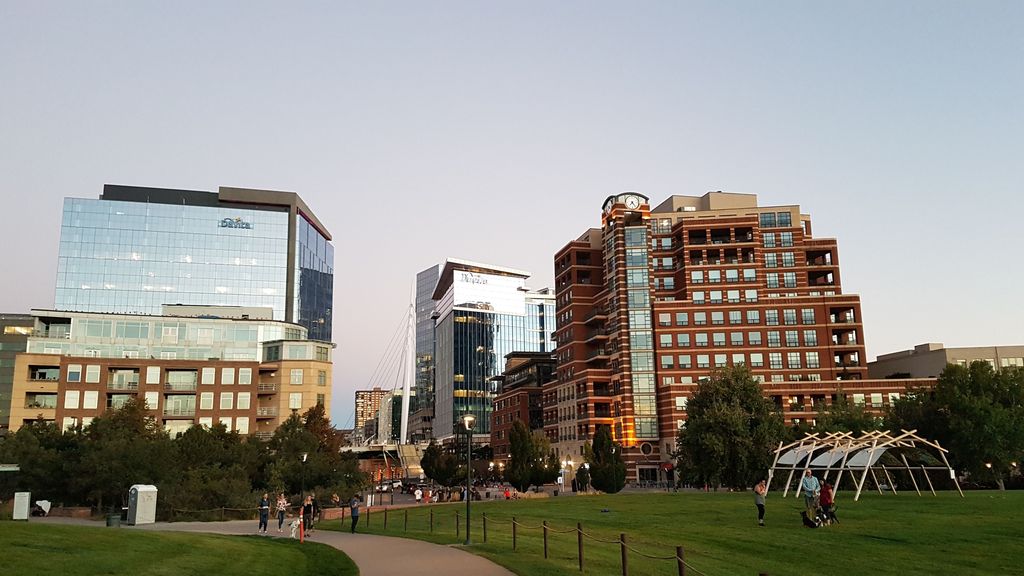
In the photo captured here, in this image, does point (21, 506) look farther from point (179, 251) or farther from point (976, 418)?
point (179, 251)

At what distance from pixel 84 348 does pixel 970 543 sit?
4311 inches

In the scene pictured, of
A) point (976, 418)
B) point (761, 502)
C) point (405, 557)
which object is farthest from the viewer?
point (976, 418)

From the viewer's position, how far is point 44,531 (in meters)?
26.3

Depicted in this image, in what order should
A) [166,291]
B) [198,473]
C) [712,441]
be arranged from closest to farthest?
[198,473] < [712,441] < [166,291]

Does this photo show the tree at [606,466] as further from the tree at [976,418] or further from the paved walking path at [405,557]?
the paved walking path at [405,557]

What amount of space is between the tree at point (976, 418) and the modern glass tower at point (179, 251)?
5679 inches

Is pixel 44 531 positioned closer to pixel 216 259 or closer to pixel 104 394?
pixel 104 394

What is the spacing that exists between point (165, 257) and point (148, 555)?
16309cm

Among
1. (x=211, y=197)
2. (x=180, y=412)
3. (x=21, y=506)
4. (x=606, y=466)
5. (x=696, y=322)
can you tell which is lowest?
(x=21, y=506)

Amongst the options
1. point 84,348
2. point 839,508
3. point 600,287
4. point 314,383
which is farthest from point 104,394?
point 839,508

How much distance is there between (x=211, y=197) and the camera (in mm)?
184875

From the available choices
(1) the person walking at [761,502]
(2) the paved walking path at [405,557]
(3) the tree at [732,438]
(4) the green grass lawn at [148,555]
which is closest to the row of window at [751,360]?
(3) the tree at [732,438]

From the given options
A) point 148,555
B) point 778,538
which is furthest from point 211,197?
point 778,538

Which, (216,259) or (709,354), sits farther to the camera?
(216,259)
